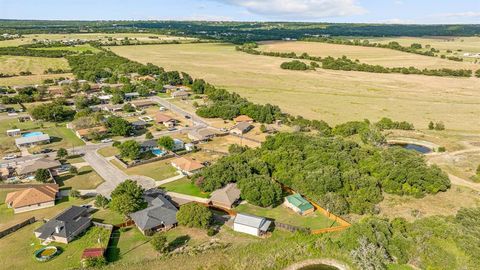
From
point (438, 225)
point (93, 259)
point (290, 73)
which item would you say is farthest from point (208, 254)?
Answer: point (290, 73)

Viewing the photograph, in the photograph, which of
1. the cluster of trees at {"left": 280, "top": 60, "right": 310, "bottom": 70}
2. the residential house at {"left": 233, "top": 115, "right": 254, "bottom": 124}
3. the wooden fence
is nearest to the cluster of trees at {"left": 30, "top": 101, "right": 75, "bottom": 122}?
the residential house at {"left": 233, "top": 115, "right": 254, "bottom": 124}

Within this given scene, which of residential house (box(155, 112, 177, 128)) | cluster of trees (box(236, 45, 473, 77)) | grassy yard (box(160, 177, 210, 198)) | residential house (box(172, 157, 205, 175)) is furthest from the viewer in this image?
cluster of trees (box(236, 45, 473, 77))

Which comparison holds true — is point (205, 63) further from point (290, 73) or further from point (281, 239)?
point (281, 239)

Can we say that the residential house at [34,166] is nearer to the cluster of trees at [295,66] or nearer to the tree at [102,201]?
the tree at [102,201]

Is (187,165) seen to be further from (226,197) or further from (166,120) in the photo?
(166,120)

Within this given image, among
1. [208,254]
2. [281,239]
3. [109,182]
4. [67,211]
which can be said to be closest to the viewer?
[208,254]

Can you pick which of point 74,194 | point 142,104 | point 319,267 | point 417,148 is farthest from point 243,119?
point 319,267

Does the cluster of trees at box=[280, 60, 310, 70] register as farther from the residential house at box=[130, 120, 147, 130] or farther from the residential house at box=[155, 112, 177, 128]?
the residential house at box=[130, 120, 147, 130]
